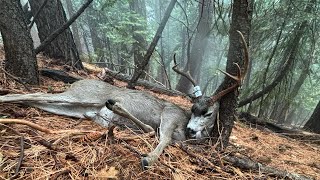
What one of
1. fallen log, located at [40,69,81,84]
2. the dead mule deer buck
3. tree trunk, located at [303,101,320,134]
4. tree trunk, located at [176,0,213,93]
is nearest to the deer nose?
the dead mule deer buck

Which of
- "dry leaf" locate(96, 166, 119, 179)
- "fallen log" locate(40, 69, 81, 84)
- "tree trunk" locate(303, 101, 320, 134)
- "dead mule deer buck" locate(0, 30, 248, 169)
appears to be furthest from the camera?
"tree trunk" locate(303, 101, 320, 134)

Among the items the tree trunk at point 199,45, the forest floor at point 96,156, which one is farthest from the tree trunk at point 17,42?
the tree trunk at point 199,45

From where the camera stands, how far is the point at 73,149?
2795 millimetres

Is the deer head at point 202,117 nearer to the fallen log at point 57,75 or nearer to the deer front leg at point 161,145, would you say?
the deer front leg at point 161,145

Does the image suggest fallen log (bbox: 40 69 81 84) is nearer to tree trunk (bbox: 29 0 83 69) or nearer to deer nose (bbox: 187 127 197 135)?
tree trunk (bbox: 29 0 83 69)

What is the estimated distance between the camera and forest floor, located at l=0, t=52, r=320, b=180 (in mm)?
2447

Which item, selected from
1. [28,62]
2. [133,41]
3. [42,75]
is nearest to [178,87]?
[133,41]

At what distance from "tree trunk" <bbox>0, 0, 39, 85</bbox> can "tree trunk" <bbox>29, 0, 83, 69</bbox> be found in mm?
1899

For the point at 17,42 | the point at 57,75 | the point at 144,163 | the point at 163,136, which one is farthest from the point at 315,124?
the point at 17,42

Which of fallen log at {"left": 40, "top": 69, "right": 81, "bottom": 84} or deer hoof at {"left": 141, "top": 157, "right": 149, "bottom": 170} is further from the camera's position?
fallen log at {"left": 40, "top": 69, "right": 81, "bottom": 84}

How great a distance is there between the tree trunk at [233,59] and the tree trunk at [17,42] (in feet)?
8.25

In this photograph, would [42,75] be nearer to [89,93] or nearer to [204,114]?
[89,93]

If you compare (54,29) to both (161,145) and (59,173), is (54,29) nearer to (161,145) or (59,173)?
(161,145)

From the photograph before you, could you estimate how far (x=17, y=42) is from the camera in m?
4.14
